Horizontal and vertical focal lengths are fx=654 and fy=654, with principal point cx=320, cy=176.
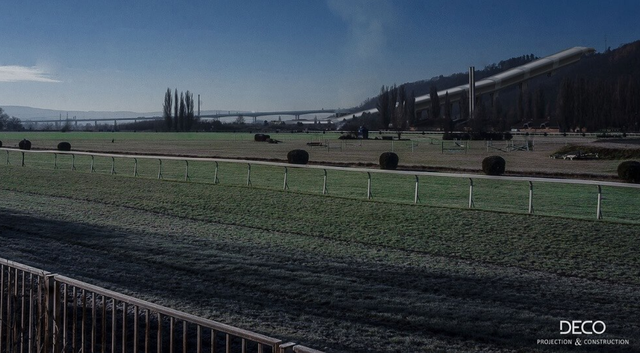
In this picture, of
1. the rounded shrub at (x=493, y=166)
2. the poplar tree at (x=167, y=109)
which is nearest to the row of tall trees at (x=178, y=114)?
the poplar tree at (x=167, y=109)

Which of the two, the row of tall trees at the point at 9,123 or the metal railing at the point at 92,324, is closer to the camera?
the metal railing at the point at 92,324

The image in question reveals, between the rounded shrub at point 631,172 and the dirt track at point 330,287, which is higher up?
the rounded shrub at point 631,172

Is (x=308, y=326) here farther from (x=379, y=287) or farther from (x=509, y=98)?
(x=509, y=98)

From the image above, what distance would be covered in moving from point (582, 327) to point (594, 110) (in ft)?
239

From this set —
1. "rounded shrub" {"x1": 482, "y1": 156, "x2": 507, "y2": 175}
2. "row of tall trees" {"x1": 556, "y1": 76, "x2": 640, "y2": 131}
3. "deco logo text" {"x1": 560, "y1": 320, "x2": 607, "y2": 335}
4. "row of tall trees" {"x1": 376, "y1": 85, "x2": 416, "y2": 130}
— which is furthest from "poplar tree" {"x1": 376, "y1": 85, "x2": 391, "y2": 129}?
"deco logo text" {"x1": 560, "y1": 320, "x2": 607, "y2": 335}

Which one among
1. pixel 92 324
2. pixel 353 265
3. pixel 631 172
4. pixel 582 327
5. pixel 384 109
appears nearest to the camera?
pixel 92 324

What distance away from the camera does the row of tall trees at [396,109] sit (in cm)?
9225

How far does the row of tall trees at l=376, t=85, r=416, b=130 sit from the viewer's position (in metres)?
92.2

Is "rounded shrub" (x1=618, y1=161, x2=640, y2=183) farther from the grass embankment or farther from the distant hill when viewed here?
the distant hill

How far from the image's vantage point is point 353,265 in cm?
902

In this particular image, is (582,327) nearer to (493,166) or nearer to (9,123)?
(493,166)

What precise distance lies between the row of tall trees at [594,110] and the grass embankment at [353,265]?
205 feet

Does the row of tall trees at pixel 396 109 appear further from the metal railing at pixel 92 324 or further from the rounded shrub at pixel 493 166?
the metal railing at pixel 92 324

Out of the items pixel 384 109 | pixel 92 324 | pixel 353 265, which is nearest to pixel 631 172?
pixel 353 265
